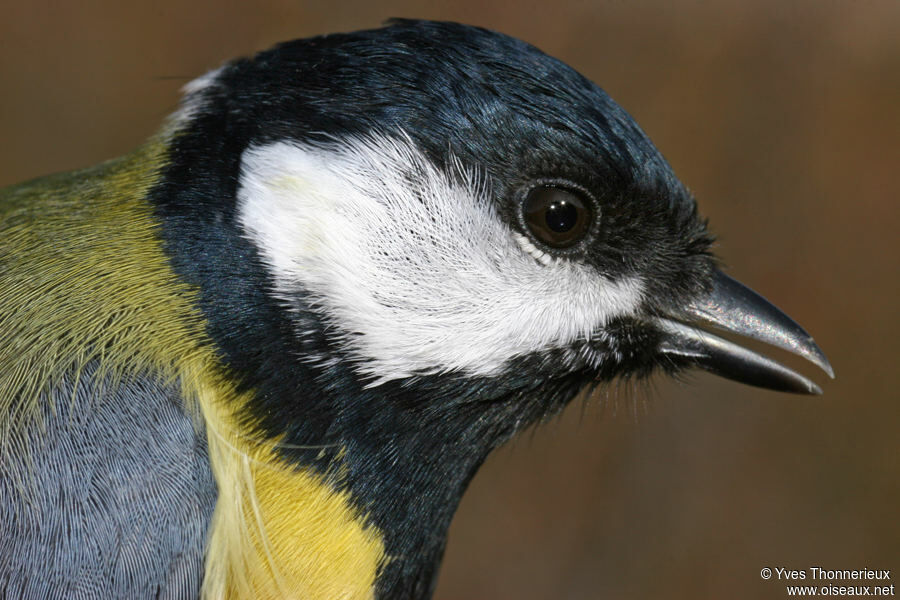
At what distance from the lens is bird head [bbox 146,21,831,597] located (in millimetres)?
1339

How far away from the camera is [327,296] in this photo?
1.33m

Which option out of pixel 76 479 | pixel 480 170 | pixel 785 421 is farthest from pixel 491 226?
pixel 785 421

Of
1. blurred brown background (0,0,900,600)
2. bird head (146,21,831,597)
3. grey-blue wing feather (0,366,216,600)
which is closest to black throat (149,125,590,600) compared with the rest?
bird head (146,21,831,597)

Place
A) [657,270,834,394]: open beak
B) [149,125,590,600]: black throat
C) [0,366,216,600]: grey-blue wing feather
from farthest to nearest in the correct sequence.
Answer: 1. [657,270,834,394]: open beak
2. [149,125,590,600]: black throat
3. [0,366,216,600]: grey-blue wing feather

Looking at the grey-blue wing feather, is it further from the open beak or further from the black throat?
the open beak

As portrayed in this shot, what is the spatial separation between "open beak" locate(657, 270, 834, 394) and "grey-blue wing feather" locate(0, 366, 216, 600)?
822 millimetres

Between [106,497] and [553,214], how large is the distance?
2.54 feet

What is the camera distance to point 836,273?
390cm

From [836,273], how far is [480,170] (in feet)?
10.0

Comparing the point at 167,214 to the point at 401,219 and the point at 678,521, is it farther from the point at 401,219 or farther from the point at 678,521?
the point at 678,521

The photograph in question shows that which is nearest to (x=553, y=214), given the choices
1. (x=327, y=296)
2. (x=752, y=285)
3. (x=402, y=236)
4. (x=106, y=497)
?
(x=402, y=236)

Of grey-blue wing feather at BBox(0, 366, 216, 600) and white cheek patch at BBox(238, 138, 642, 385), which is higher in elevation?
white cheek patch at BBox(238, 138, 642, 385)

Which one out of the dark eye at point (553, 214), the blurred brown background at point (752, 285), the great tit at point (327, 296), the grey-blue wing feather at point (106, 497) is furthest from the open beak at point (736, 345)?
the blurred brown background at point (752, 285)

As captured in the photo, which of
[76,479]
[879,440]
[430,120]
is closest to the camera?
[76,479]
